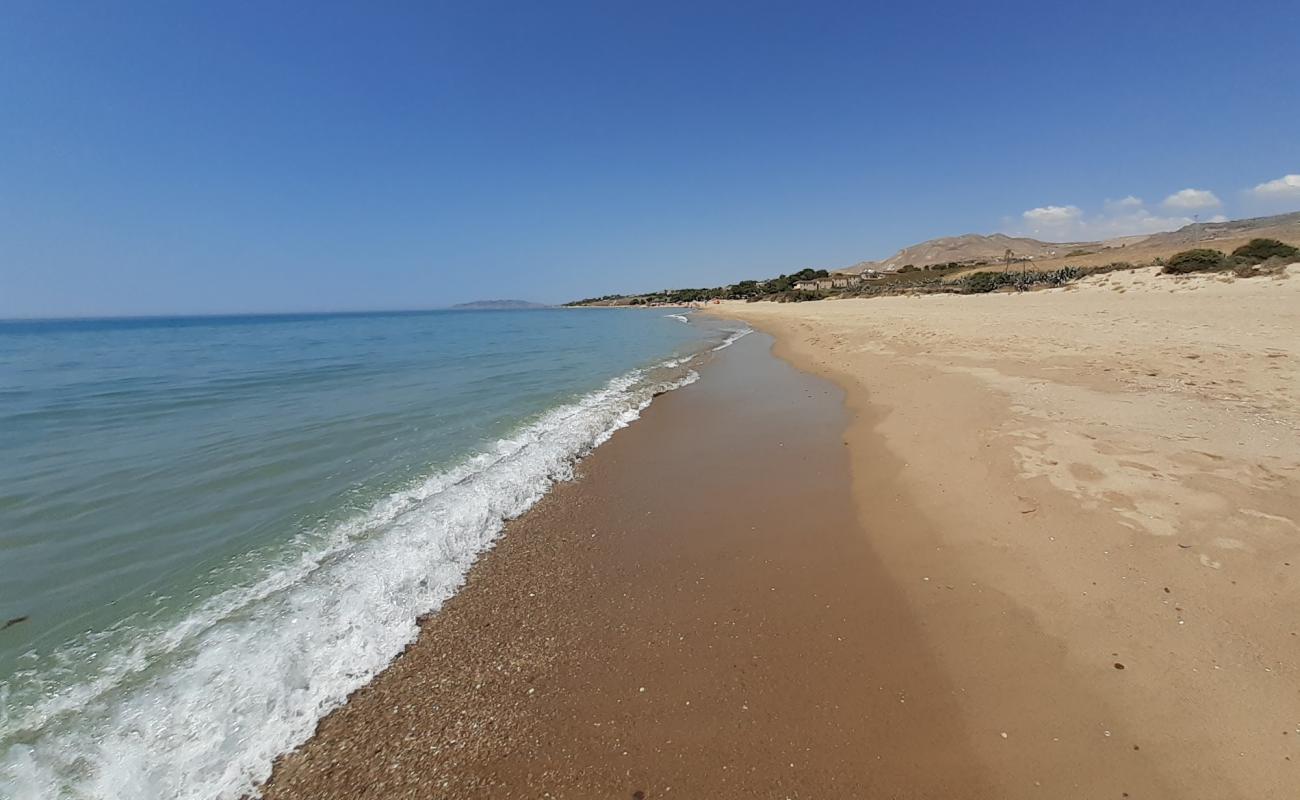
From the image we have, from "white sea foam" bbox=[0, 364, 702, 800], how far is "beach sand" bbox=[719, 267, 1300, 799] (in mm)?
4260

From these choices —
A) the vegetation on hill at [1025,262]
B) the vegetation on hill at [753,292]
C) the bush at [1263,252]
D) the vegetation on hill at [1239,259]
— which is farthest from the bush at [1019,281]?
the vegetation on hill at [753,292]

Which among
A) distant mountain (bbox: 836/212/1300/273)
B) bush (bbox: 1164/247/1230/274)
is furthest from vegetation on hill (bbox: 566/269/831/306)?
bush (bbox: 1164/247/1230/274)

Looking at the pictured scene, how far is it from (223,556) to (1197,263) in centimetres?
4259

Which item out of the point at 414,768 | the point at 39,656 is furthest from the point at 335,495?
the point at 414,768

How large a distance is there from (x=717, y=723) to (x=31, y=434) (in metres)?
14.7

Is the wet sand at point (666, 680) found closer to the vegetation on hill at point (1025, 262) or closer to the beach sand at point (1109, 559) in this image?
the beach sand at point (1109, 559)

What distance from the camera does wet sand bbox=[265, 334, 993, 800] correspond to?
264 centimetres

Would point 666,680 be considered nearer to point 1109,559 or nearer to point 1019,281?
point 1109,559

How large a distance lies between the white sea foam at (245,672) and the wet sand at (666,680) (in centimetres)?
27

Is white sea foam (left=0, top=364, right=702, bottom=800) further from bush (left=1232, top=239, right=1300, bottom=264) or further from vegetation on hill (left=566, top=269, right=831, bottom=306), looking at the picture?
vegetation on hill (left=566, top=269, right=831, bottom=306)

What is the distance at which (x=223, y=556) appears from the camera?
498 cm

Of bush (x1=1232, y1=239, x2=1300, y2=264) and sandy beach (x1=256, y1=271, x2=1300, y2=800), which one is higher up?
bush (x1=1232, y1=239, x2=1300, y2=264)

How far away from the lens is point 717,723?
115 inches

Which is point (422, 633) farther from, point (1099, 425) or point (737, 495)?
point (1099, 425)
